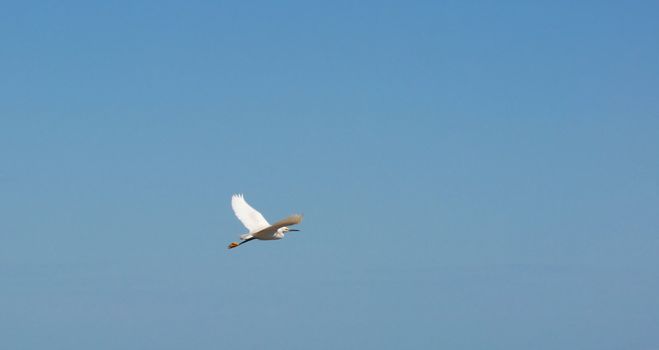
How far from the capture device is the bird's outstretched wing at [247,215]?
9269 centimetres

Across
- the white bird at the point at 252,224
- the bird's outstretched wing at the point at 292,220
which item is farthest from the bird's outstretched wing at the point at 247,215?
the bird's outstretched wing at the point at 292,220

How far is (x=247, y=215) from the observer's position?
3718 inches

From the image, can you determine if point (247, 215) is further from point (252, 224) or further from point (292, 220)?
point (292, 220)

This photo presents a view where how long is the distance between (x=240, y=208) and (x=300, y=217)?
17826 mm

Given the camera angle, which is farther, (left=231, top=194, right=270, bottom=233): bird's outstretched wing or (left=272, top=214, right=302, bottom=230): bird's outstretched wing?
(left=231, top=194, right=270, bottom=233): bird's outstretched wing

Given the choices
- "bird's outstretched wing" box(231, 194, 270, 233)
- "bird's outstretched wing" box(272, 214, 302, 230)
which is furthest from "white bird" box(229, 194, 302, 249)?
"bird's outstretched wing" box(272, 214, 302, 230)

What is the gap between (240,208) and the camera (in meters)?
95.1

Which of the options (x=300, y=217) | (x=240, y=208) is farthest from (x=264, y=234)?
(x=300, y=217)

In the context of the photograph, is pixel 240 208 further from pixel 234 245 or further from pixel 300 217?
pixel 300 217

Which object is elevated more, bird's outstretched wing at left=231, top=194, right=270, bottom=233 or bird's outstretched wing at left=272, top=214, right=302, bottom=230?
bird's outstretched wing at left=231, top=194, right=270, bottom=233

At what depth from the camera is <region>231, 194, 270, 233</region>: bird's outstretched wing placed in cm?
9269

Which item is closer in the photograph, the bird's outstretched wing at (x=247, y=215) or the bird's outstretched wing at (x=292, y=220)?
the bird's outstretched wing at (x=292, y=220)

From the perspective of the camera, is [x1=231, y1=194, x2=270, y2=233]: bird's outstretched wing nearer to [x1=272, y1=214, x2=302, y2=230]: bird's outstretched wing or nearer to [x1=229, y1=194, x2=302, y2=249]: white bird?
[x1=229, y1=194, x2=302, y2=249]: white bird

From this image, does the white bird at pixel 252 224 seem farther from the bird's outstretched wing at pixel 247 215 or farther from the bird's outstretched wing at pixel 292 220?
the bird's outstretched wing at pixel 292 220
